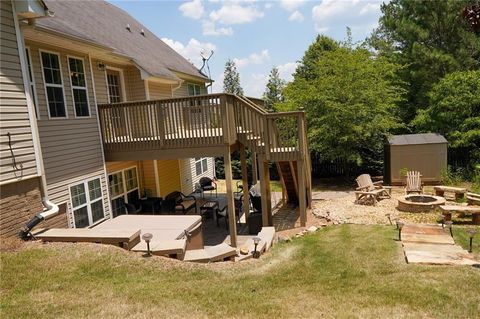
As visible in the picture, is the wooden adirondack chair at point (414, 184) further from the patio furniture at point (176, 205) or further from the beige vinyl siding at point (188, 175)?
the beige vinyl siding at point (188, 175)

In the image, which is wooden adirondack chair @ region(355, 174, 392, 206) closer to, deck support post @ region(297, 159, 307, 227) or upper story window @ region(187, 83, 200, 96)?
deck support post @ region(297, 159, 307, 227)

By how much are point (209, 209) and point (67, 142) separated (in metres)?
5.31

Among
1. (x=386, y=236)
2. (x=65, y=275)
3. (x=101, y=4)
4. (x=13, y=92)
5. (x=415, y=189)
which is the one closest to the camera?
(x=65, y=275)

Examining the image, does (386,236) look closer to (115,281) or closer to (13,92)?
(115,281)

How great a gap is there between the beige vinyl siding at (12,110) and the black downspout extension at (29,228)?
Result: 815 mm

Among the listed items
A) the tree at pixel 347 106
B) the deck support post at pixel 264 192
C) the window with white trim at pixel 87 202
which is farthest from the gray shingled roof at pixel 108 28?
the tree at pixel 347 106

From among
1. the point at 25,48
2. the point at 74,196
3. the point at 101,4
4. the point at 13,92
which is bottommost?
the point at 74,196

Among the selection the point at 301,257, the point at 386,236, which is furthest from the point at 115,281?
the point at 386,236

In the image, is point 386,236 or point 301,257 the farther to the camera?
point 386,236

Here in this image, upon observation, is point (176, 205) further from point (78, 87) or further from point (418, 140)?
point (418, 140)

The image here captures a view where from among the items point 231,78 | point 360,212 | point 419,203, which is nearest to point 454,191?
point 419,203

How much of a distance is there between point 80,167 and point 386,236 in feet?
25.3

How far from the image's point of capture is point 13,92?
6.54 m

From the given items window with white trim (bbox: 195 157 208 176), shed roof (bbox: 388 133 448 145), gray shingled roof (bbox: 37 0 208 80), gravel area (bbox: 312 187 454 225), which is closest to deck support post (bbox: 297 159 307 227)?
gravel area (bbox: 312 187 454 225)
